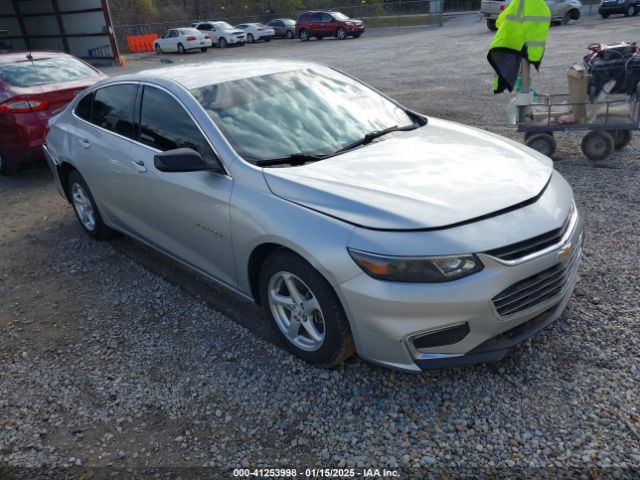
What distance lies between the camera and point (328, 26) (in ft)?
107

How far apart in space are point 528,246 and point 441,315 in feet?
1.93

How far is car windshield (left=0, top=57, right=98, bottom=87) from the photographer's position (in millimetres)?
7340

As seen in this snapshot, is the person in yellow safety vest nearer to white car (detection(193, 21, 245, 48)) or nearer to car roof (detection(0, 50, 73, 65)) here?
car roof (detection(0, 50, 73, 65))

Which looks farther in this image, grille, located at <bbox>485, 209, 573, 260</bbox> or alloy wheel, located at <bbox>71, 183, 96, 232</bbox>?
alloy wheel, located at <bbox>71, 183, 96, 232</bbox>

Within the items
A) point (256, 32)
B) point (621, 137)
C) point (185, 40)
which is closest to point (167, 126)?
point (621, 137)

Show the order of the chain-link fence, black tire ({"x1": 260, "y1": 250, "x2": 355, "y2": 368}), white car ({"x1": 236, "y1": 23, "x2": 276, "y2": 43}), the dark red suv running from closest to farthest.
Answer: black tire ({"x1": 260, "y1": 250, "x2": 355, "y2": 368})
the dark red suv
white car ({"x1": 236, "y1": 23, "x2": 276, "y2": 43})
the chain-link fence

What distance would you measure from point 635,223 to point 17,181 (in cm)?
Result: 774

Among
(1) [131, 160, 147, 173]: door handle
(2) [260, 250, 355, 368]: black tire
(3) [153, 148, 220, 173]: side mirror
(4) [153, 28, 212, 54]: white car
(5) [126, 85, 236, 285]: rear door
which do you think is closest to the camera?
(2) [260, 250, 355, 368]: black tire

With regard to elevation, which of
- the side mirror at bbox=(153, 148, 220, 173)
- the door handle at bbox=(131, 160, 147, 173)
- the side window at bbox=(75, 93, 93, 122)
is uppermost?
the side window at bbox=(75, 93, 93, 122)

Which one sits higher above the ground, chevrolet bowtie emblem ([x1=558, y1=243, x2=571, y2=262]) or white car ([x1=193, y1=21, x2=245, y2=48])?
chevrolet bowtie emblem ([x1=558, y1=243, x2=571, y2=262])

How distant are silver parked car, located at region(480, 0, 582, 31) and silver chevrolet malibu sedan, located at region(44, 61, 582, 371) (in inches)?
1042

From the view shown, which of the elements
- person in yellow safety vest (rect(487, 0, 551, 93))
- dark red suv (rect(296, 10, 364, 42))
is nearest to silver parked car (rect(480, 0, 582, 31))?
dark red suv (rect(296, 10, 364, 42))

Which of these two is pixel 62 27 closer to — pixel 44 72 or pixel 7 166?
pixel 44 72

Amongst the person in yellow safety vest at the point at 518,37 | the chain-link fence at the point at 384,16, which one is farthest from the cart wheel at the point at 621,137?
the chain-link fence at the point at 384,16
